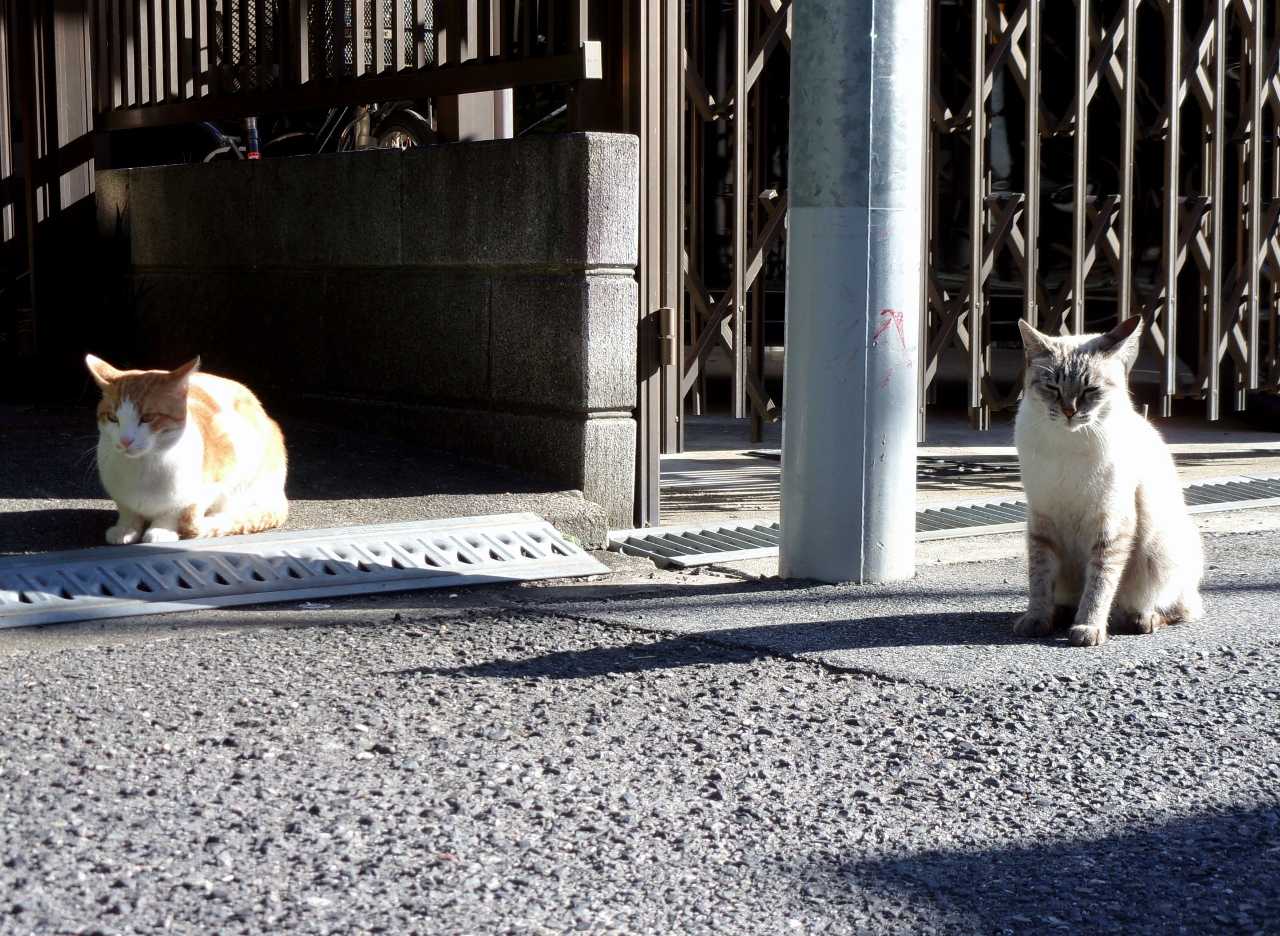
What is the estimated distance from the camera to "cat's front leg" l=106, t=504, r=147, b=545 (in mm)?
4973

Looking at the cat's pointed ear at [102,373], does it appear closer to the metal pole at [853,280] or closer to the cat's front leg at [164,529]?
the cat's front leg at [164,529]

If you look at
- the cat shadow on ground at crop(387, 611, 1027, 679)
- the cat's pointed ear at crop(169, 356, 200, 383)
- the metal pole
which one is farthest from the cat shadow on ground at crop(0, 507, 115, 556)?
the metal pole

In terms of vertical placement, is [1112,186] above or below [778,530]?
above

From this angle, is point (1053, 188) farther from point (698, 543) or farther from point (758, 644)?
point (758, 644)

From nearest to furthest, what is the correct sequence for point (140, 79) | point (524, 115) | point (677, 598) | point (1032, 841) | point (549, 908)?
point (549, 908)
point (1032, 841)
point (677, 598)
point (140, 79)
point (524, 115)

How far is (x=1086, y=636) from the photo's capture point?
13.8 feet

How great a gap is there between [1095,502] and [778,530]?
1769 millimetres

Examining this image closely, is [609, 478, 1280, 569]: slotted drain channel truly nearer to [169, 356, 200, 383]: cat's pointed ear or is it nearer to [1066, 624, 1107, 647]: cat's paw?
[1066, 624, 1107, 647]: cat's paw

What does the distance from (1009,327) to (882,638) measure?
17.9 ft

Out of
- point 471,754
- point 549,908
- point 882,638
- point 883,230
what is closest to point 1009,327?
point 883,230

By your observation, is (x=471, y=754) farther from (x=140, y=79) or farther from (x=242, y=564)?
(x=140, y=79)

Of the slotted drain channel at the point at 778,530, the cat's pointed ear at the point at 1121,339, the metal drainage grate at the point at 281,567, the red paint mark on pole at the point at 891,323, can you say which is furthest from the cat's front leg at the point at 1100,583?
the metal drainage grate at the point at 281,567

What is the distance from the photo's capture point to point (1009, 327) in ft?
30.6

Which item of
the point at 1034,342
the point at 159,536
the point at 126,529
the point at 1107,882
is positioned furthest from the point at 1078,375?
the point at 126,529
